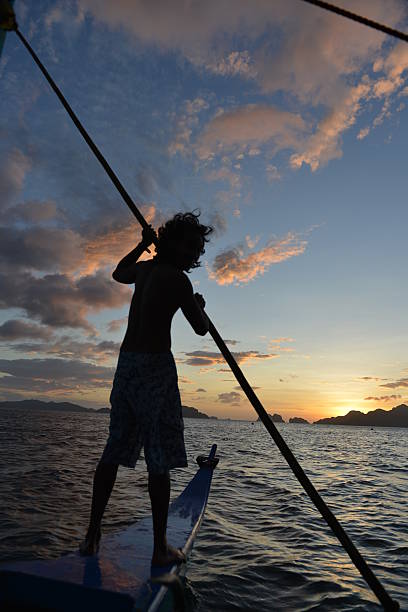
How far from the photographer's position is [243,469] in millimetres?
13141

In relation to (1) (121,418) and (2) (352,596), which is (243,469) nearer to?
(2) (352,596)

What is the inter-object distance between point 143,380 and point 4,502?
561 centimetres

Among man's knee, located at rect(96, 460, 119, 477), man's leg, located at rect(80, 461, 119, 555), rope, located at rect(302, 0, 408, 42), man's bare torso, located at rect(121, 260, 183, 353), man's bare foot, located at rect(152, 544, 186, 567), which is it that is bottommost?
man's bare foot, located at rect(152, 544, 186, 567)

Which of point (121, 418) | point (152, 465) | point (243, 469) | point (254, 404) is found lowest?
point (243, 469)

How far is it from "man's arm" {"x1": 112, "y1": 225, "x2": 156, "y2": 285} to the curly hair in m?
0.11

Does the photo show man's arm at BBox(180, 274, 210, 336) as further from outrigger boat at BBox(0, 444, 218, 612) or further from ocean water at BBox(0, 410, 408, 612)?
ocean water at BBox(0, 410, 408, 612)

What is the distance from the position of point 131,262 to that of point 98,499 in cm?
195

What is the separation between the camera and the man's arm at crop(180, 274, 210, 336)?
10.1 feet

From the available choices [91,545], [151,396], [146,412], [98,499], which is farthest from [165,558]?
[151,396]

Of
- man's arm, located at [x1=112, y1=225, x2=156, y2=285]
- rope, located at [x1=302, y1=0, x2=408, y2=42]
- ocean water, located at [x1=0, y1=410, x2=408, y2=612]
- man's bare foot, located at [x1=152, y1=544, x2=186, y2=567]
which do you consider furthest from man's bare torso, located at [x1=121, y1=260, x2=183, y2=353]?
ocean water, located at [x1=0, y1=410, x2=408, y2=612]

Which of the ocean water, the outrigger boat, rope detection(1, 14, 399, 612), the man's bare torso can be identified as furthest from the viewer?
the ocean water

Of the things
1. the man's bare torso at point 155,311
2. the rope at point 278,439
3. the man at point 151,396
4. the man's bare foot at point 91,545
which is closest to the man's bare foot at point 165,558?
the man at point 151,396

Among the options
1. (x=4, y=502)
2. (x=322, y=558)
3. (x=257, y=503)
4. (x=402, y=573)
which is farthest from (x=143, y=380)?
(x=257, y=503)

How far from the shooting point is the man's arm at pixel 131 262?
341cm
